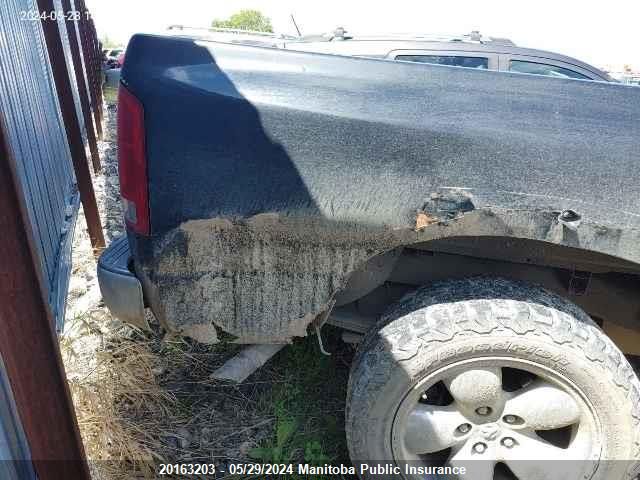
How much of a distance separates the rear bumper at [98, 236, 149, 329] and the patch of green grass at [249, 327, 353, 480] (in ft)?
2.96

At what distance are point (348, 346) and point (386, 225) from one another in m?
1.52

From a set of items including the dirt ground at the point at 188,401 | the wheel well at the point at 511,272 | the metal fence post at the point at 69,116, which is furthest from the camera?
the metal fence post at the point at 69,116

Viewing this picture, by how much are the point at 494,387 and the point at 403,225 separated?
2.26ft

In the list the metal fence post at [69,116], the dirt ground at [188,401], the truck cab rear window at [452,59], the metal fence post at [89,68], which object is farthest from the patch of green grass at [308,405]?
the metal fence post at [89,68]

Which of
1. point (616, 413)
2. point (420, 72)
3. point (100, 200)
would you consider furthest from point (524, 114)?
point (100, 200)

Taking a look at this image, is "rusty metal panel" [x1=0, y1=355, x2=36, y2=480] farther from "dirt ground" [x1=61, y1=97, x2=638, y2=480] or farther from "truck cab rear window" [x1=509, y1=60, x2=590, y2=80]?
"truck cab rear window" [x1=509, y1=60, x2=590, y2=80]

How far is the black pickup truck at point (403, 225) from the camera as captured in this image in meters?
1.63

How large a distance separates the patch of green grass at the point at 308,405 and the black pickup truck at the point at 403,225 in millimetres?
465

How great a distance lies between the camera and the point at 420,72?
1787 millimetres

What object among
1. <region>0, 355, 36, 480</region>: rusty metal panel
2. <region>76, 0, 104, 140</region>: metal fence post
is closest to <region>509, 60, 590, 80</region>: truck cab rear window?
<region>0, 355, 36, 480</region>: rusty metal panel

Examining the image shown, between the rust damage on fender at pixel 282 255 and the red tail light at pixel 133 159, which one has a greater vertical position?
the red tail light at pixel 133 159

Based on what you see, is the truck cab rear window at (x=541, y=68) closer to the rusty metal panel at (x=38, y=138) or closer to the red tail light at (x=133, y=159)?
the red tail light at (x=133, y=159)

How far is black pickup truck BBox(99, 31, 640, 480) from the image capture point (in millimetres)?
1629

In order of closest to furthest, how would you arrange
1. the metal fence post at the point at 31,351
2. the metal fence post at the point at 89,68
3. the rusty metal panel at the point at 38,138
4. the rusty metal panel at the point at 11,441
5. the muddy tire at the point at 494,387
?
the metal fence post at the point at 31,351 → the rusty metal panel at the point at 11,441 → the muddy tire at the point at 494,387 → the rusty metal panel at the point at 38,138 → the metal fence post at the point at 89,68
